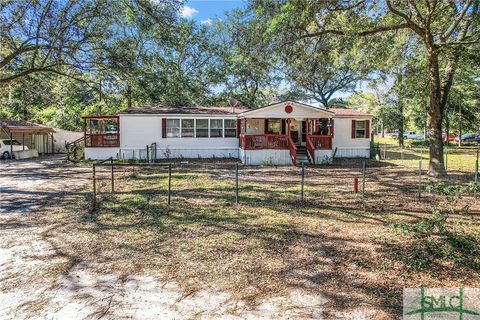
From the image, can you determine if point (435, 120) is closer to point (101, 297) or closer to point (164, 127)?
point (101, 297)

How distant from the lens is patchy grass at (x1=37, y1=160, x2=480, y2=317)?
4266 mm

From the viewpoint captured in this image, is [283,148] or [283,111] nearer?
[283,148]

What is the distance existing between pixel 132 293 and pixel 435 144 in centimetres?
1185

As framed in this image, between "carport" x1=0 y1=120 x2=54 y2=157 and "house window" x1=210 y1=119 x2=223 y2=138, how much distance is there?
1261cm

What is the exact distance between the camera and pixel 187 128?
65.6 feet

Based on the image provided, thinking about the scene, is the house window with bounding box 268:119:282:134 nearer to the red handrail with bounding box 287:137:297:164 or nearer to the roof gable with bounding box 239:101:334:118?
the roof gable with bounding box 239:101:334:118

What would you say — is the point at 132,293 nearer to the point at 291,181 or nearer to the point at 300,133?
the point at 291,181

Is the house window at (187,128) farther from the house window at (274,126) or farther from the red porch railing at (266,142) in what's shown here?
the house window at (274,126)

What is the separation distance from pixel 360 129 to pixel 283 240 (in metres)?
17.7

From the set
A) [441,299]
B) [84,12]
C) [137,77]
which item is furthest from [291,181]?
[84,12]

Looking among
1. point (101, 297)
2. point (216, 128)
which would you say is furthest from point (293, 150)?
point (101, 297)

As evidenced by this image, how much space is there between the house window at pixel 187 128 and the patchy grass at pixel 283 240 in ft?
32.6

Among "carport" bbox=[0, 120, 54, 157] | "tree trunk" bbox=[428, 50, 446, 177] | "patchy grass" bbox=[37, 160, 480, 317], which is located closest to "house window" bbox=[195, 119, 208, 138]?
"patchy grass" bbox=[37, 160, 480, 317]

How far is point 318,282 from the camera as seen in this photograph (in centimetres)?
426
